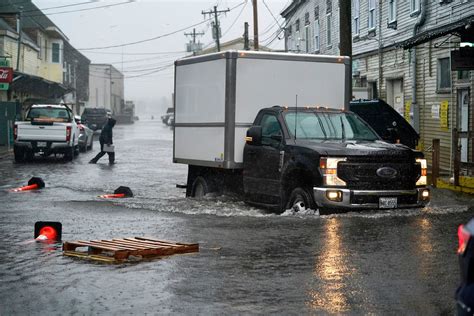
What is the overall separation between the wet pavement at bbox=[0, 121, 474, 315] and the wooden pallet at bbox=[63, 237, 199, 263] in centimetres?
16

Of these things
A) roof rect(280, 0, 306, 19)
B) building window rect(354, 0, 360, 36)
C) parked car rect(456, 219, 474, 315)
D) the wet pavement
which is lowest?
the wet pavement

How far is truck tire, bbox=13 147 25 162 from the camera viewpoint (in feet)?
96.0

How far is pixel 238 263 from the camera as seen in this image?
875 cm

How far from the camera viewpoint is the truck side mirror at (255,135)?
13312 mm

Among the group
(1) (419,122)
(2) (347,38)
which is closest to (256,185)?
(2) (347,38)

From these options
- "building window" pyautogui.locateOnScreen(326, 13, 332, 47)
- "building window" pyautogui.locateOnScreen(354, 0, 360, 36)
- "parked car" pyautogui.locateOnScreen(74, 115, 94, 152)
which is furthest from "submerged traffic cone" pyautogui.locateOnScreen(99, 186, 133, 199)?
"building window" pyautogui.locateOnScreen(326, 13, 332, 47)

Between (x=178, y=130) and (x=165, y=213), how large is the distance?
312 centimetres

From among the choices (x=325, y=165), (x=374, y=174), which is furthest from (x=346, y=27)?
(x=325, y=165)

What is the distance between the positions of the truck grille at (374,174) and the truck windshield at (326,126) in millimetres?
1292

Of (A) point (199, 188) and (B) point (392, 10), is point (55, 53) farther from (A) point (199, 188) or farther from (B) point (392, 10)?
(A) point (199, 188)

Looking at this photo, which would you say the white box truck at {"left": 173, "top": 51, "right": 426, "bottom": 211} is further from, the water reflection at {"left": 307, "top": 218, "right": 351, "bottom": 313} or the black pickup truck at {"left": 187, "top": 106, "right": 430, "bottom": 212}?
the water reflection at {"left": 307, "top": 218, "right": 351, "bottom": 313}

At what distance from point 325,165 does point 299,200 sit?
96 cm

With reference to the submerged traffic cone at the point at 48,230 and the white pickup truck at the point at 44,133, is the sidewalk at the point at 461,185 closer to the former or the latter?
the submerged traffic cone at the point at 48,230

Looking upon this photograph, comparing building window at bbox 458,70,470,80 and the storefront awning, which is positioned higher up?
the storefront awning
